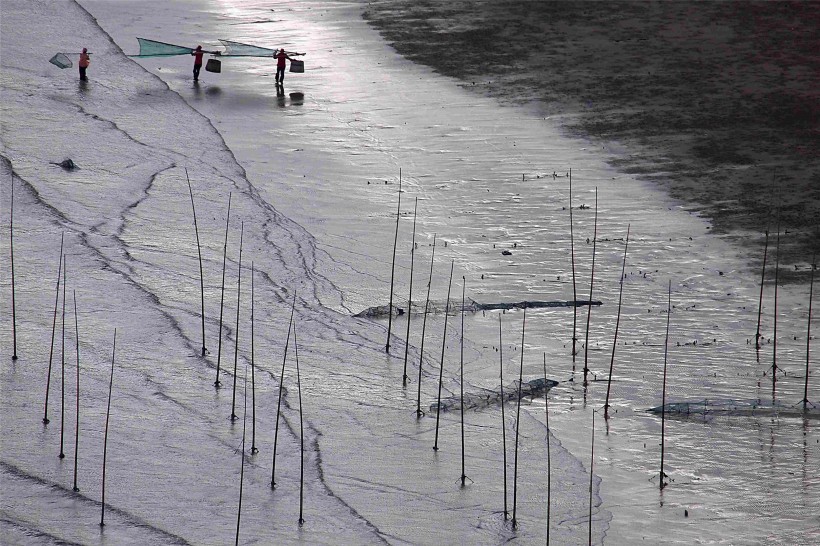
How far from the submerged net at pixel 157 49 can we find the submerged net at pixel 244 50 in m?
0.69

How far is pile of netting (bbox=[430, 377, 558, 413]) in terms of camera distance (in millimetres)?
10203

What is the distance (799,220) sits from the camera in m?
14.3

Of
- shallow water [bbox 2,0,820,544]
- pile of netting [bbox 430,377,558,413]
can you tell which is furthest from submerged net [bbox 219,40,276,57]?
pile of netting [bbox 430,377,558,413]

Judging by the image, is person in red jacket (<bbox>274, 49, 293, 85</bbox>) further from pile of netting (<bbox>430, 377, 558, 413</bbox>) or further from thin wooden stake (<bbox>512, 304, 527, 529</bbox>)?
pile of netting (<bbox>430, 377, 558, 413</bbox>)

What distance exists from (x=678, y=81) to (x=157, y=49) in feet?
30.5

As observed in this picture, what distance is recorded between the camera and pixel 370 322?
38.8 feet

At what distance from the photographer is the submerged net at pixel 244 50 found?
21.8 metres

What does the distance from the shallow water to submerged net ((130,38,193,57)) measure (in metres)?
1.74

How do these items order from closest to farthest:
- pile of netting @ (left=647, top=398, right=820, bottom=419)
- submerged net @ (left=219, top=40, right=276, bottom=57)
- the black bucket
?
1. pile of netting @ (left=647, top=398, right=820, bottom=419)
2. the black bucket
3. submerged net @ (left=219, top=40, right=276, bottom=57)

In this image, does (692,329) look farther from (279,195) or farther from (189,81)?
(189,81)

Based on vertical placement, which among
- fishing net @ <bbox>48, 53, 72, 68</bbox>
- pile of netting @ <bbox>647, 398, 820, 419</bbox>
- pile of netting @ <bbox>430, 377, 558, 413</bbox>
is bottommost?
pile of netting @ <bbox>430, 377, 558, 413</bbox>

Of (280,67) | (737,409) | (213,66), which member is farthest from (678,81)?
(737,409)

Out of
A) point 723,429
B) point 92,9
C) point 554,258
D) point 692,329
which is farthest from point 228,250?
point 92,9

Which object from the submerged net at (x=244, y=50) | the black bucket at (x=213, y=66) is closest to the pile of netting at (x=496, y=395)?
the black bucket at (x=213, y=66)
